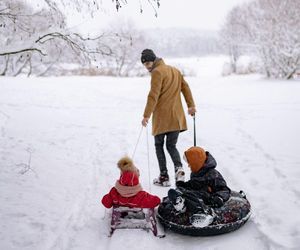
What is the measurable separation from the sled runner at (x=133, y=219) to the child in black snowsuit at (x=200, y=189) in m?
0.34

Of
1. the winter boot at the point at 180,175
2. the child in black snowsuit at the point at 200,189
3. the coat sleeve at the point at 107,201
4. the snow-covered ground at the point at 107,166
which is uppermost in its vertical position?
the child in black snowsuit at the point at 200,189

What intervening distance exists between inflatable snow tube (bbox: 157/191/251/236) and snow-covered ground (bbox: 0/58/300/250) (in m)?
0.10

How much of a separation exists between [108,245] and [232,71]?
31.2 m

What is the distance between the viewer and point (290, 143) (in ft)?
25.5

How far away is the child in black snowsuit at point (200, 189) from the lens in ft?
13.4

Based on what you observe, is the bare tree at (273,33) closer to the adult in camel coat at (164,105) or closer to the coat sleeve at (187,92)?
the coat sleeve at (187,92)

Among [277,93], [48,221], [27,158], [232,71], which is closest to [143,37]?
[232,71]

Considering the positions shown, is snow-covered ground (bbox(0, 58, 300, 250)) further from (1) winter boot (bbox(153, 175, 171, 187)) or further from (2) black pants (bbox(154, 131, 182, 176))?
(2) black pants (bbox(154, 131, 182, 176))

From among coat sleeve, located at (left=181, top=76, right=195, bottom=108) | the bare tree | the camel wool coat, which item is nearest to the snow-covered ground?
the camel wool coat

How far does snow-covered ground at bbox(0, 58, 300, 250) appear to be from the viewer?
4082mm

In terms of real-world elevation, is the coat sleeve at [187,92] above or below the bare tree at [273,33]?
below

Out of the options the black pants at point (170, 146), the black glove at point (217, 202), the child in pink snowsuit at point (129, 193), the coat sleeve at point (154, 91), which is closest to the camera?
the black glove at point (217, 202)

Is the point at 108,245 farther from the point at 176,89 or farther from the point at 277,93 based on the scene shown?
the point at 277,93

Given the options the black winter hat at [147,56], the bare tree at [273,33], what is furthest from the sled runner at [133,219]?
the bare tree at [273,33]
